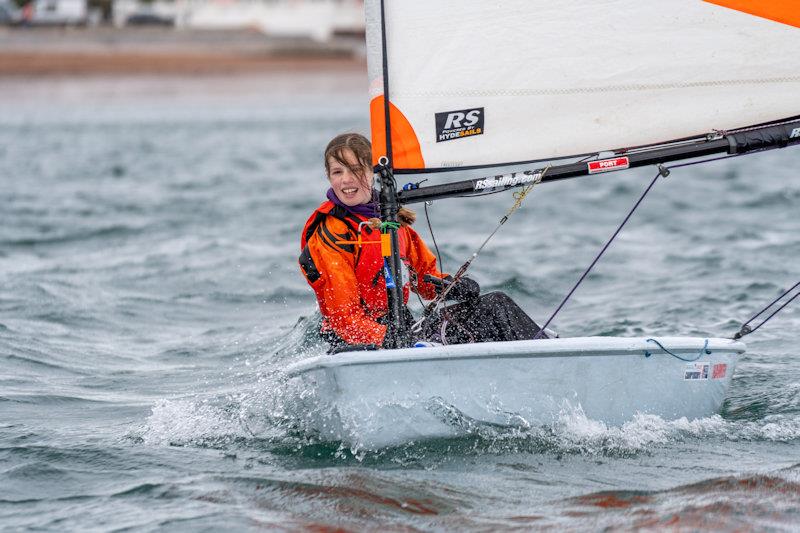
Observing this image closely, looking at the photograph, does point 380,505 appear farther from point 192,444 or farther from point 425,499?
point 192,444

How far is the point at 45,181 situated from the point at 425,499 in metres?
11.9

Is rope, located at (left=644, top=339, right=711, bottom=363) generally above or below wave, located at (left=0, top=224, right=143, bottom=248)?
below

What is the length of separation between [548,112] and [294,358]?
83.4 inches

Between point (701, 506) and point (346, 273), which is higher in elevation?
point (346, 273)

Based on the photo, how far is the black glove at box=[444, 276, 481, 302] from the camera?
14.1 ft

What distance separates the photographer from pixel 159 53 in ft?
112

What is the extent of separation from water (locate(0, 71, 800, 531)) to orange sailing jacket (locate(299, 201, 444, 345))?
0.34 m

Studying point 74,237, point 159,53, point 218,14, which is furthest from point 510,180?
point 218,14

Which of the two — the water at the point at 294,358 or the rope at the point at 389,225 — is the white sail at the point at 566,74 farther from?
the water at the point at 294,358

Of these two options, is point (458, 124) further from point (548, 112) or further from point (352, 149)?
point (352, 149)

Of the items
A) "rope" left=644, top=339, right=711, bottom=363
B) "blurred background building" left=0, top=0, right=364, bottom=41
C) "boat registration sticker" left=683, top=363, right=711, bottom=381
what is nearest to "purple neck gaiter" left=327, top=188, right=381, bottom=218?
"rope" left=644, top=339, right=711, bottom=363

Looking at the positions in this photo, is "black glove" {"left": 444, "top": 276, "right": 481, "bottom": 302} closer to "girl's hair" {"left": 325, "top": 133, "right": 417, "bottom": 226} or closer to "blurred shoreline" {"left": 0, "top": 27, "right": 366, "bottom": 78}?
→ "girl's hair" {"left": 325, "top": 133, "right": 417, "bottom": 226}

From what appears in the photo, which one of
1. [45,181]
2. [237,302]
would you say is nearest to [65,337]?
[237,302]

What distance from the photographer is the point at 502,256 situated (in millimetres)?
8625
